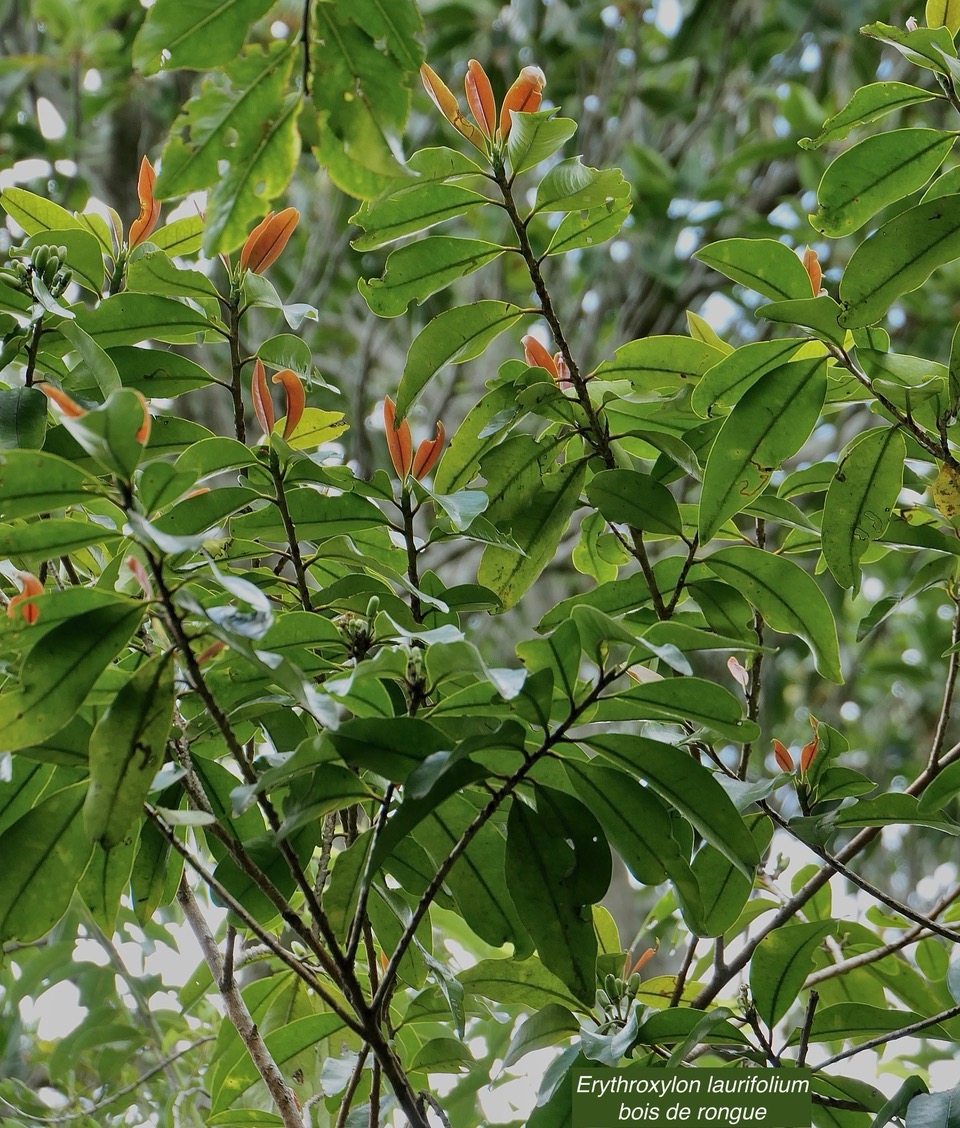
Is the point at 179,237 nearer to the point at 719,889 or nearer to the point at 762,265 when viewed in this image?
the point at 762,265

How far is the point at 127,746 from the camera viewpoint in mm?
511

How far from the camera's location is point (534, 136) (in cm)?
67

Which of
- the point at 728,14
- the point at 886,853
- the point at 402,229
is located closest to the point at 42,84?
the point at 728,14

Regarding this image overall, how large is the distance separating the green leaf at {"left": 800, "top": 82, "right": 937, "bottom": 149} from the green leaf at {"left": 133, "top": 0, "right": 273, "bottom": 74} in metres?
0.36

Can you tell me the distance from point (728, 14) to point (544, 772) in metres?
2.39

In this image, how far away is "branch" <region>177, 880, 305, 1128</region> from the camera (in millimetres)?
641

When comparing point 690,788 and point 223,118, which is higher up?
point 223,118

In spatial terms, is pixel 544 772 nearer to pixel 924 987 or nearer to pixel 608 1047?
pixel 608 1047

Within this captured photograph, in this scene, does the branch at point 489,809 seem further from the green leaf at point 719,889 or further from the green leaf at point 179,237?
the green leaf at point 179,237

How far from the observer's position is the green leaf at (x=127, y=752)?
50cm

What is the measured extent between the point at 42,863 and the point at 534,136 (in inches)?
19.2

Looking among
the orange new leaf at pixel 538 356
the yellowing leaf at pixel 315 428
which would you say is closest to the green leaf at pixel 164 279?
the yellowing leaf at pixel 315 428

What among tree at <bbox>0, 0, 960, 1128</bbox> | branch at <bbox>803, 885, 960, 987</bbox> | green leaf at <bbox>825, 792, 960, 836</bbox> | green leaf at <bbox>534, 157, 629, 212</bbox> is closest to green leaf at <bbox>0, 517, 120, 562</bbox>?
tree at <bbox>0, 0, 960, 1128</bbox>

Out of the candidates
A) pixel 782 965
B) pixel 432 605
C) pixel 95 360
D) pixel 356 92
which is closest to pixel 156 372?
pixel 95 360
